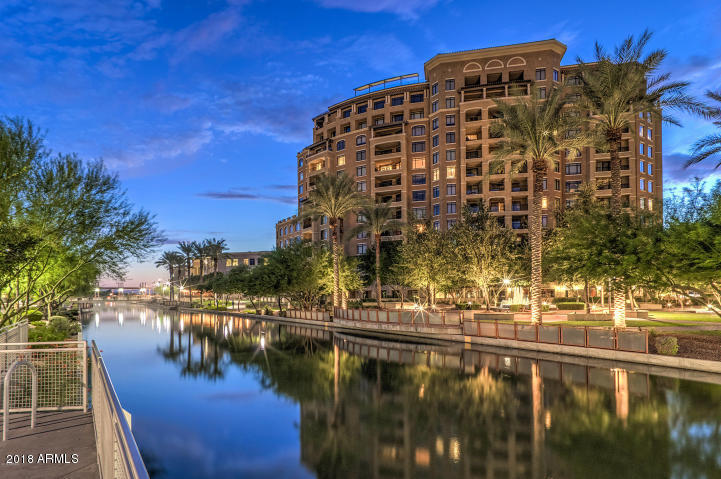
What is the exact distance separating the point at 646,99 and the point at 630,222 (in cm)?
765

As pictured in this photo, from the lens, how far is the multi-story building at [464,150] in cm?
7119

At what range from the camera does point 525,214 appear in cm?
6981

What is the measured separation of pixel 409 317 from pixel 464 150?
4590 centimetres

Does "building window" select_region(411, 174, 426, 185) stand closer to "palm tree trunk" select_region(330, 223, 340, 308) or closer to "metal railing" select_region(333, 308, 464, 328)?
"palm tree trunk" select_region(330, 223, 340, 308)

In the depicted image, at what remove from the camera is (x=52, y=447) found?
23.7ft

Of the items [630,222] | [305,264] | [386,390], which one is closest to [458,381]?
[386,390]

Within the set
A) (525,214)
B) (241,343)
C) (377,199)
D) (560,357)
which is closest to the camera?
(560,357)

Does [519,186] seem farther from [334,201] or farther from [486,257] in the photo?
[334,201]

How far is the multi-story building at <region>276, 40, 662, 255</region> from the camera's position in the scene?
234 ft

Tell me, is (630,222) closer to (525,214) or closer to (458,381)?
(458,381)

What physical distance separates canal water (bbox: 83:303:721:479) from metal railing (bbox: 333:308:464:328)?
6739 mm

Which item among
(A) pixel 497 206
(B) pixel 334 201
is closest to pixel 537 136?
(B) pixel 334 201

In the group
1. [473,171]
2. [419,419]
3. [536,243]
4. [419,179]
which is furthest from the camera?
[419,179]

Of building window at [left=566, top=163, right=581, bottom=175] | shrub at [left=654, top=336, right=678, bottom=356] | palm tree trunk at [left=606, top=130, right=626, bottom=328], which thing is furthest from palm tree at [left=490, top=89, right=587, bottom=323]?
building window at [left=566, top=163, right=581, bottom=175]
